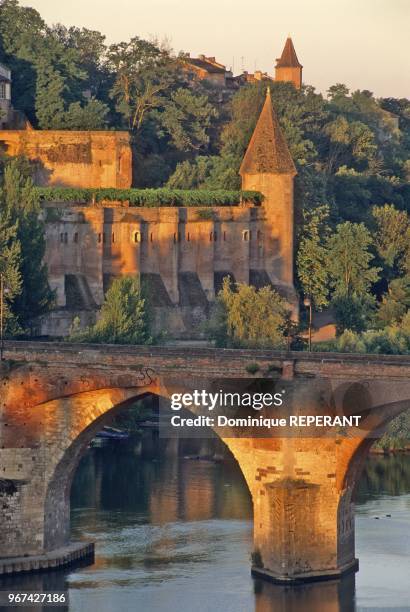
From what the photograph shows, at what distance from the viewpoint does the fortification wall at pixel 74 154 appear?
14100 centimetres

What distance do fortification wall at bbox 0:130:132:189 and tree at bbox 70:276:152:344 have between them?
92.4 ft

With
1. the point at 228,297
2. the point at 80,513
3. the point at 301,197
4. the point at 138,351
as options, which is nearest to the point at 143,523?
the point at 80,513

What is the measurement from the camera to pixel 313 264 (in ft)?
465

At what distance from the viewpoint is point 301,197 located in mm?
142125

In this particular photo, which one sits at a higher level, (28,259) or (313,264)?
(313,264)

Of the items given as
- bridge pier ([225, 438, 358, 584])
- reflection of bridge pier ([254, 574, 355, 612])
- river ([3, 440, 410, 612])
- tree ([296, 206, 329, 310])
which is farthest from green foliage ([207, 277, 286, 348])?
reflection of bridge pier ([254, 574, 355, 612])

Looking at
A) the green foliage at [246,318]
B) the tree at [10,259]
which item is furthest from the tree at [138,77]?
the tree at [10,259]

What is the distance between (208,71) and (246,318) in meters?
66.2

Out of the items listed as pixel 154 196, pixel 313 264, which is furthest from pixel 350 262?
pixel 154 196

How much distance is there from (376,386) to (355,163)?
296 ft

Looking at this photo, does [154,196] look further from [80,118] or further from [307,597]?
[307,597]

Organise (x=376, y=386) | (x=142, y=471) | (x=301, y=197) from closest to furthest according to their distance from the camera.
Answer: (x=376, y=386) → (x=142, y=471) → (x=301, y=197)

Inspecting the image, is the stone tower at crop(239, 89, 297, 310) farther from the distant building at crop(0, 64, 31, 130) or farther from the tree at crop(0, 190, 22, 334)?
the tree at crop(0, 190, 22, 334)

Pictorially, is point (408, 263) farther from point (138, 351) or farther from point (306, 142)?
point (138, 351)
